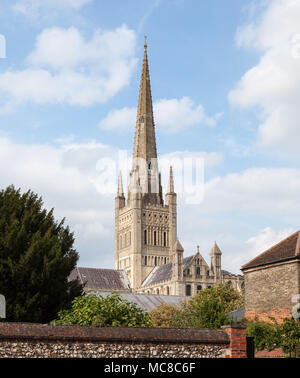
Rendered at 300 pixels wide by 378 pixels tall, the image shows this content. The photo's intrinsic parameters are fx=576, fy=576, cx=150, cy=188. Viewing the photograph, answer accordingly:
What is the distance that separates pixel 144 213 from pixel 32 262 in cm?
9588

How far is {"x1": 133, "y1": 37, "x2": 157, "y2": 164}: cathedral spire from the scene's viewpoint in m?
135

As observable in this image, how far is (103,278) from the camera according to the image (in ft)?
384

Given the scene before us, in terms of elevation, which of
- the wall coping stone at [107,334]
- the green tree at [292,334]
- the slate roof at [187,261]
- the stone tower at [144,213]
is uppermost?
the stone tower at [144,213]

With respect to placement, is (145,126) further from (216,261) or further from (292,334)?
(292,334)

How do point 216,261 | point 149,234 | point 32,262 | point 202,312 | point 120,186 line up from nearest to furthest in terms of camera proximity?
point 32,262
point 202,312
point 216,261
point 149,234
point 120,186

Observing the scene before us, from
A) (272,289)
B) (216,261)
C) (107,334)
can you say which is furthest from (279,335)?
(216,261)

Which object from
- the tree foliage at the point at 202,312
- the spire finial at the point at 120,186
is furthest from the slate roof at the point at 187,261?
the tree foliage at the point at 202,312

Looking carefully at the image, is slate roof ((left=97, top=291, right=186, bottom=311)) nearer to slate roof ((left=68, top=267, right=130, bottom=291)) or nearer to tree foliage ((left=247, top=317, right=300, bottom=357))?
slate roof ((left=68, top=267, right=130, bottom=291))

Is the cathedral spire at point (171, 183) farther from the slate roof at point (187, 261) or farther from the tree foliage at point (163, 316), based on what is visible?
the tree foliage at point (163, 316)

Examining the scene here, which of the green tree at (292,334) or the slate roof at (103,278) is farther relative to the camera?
the slate roof at (103,278)

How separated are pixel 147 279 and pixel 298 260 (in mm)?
89301

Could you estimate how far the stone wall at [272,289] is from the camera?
35.1 meters

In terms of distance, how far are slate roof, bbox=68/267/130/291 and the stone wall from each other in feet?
249
